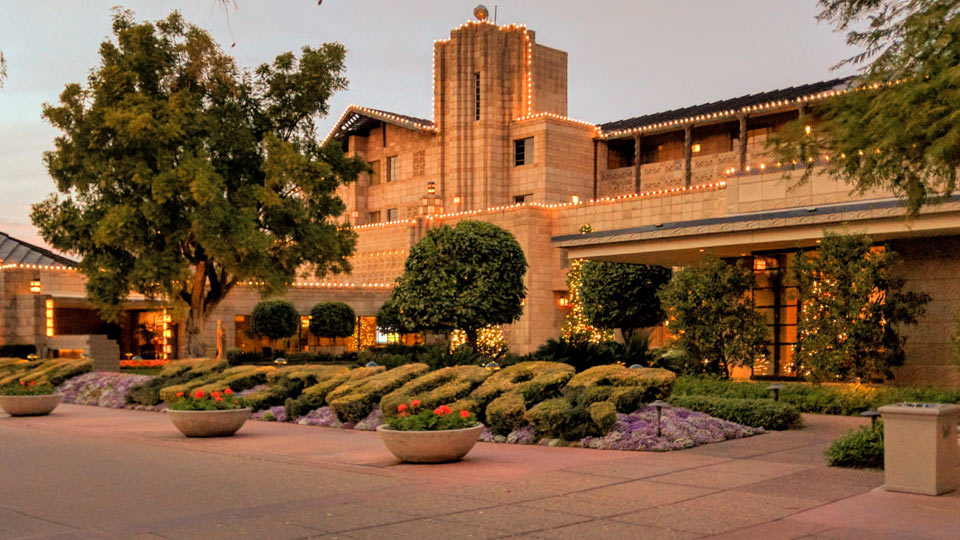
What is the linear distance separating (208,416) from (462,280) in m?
15.5

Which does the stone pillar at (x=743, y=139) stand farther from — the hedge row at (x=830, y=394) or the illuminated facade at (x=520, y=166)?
the hedge row at (x=830, y=394)

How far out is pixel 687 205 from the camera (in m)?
39.5

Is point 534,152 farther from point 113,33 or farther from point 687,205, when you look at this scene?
point 113,33

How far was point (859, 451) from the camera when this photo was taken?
12398 millimetres

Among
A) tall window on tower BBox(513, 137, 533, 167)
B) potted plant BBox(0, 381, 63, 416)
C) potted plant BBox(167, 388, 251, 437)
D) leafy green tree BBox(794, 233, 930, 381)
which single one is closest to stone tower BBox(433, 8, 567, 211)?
tall window on tower BBox(513, 137, 533, 167)

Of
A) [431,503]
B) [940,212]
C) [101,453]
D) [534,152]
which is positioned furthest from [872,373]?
[534,152]

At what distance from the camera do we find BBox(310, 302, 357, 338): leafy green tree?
154 ft

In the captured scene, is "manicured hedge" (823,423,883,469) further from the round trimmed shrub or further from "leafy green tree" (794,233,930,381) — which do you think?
the round trimmed shrub

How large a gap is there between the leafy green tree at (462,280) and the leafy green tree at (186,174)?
357 centimetres

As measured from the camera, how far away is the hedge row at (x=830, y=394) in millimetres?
18125

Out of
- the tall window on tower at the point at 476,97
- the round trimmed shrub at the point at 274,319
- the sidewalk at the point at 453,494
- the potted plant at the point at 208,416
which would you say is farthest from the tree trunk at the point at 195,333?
the tall window on tower at the point at 476,97

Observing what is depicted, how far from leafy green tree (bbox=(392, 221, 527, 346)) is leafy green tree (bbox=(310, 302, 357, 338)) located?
15.2 metres

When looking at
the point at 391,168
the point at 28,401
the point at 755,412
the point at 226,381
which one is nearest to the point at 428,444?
the point at 755,412

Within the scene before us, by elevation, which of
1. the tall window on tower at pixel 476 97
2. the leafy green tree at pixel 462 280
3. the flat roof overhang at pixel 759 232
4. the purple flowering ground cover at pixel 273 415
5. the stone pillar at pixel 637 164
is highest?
the tall window on tower at pixel 476 97
